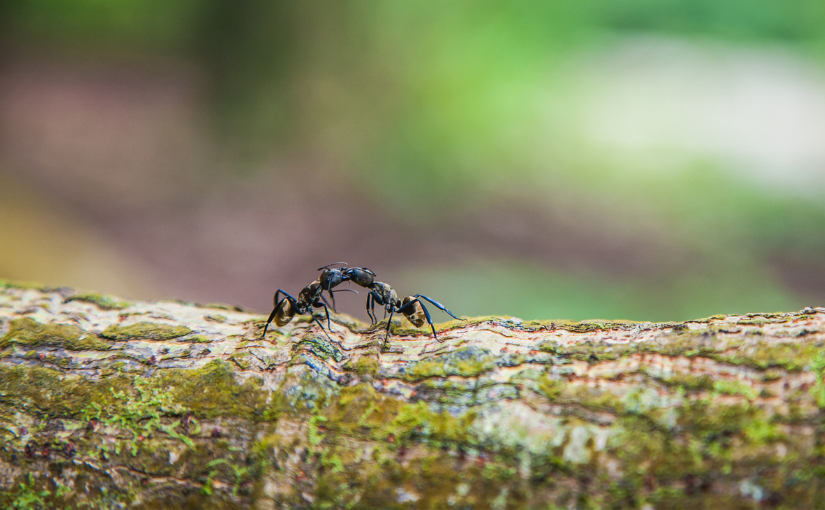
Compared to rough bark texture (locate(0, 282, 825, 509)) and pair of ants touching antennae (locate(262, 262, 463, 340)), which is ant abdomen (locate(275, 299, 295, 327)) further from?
rough bark texture (locate(0, 282, 825, 509))

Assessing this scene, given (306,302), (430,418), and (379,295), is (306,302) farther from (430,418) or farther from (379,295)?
(430,418)

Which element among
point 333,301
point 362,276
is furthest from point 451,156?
point 333,301

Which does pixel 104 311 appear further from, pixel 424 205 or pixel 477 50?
pixel 477 50

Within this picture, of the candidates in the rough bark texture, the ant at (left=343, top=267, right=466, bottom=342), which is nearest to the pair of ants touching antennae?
the ant at (left=343, top=267, right=466, bottom=342)

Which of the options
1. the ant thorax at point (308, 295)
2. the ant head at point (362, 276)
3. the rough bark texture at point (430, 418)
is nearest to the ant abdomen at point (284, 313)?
the ant thorax at point (308, 295)

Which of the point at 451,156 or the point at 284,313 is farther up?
the point at 451,156

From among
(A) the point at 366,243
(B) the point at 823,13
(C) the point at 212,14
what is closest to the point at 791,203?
(B) the point at 823,13
